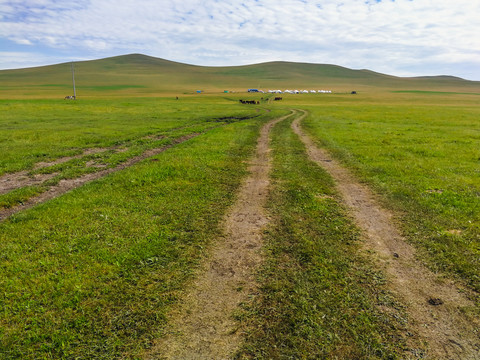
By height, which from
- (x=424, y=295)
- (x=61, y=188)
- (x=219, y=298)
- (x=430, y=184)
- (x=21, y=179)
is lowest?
(x=219, y=298)

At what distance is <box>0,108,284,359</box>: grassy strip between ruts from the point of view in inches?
181

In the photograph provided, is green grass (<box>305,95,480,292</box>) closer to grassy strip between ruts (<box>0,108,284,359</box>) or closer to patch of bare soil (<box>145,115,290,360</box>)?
patch of bare soil (<box>145,115,290,360</box>)

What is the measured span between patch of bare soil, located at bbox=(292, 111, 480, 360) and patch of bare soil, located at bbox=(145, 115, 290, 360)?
304 centimetres

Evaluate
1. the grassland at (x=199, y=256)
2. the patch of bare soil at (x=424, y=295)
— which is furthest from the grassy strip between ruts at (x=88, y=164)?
the patch of bare soil at (x=424, y=295)

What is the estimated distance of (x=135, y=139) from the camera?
2391cm

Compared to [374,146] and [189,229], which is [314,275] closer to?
[189,229]

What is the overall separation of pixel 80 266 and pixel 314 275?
5.30 metres

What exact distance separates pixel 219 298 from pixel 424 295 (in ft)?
13.6

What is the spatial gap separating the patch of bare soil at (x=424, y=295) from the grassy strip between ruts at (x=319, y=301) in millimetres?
315

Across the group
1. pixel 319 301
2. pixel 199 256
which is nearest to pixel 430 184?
pixel 319 301

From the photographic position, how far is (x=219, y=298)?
218 inches

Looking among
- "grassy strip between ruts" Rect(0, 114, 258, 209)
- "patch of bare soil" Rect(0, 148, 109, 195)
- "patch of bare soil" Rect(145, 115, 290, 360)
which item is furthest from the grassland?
"patch of bare soil" Rect(0, 148, 109, 195)

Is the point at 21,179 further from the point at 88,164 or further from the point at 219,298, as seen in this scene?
the point at 219,298

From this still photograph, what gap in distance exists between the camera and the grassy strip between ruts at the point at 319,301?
446cm
